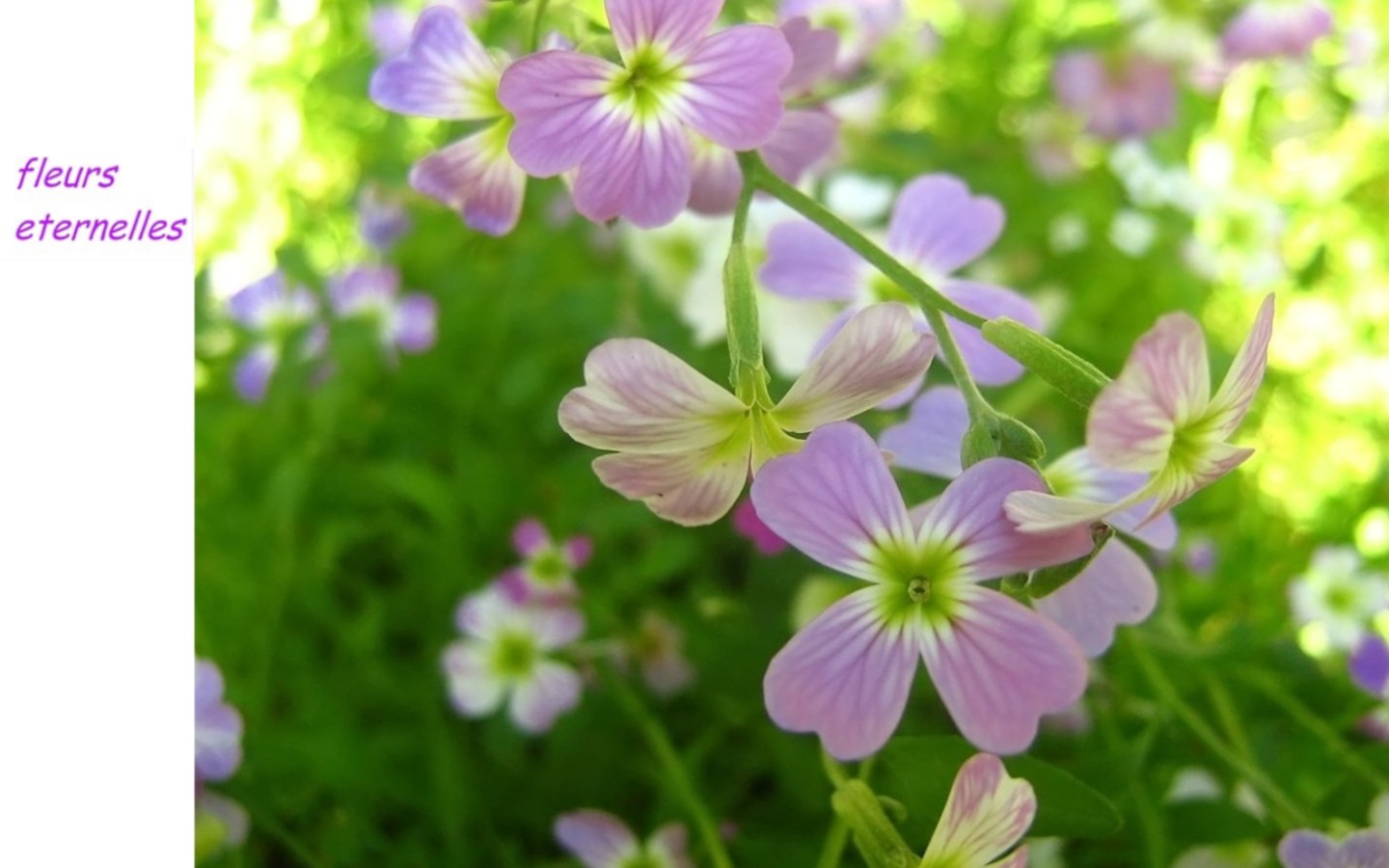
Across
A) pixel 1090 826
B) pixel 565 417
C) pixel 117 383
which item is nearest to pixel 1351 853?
pixel 1090 826

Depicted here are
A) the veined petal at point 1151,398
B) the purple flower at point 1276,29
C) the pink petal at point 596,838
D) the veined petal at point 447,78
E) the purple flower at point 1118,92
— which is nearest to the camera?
the veined petal at point 1151,398

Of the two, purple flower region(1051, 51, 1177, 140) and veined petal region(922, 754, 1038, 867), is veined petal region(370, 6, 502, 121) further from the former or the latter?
purple flower region(1051, 51, 1177, 140)

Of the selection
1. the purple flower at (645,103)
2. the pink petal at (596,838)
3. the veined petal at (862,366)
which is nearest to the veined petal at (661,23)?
the purple flower at (645,103)

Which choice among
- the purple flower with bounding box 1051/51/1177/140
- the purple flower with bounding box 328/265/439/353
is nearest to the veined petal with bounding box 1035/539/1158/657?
the purple flower with bounding box 328/265/439/353

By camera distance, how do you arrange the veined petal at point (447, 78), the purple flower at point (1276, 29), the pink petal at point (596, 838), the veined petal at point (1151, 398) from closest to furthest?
the veined petal at point (1151, 398), the veined petal at point (447, 78), the pink petal at point (596, 838), the purple flower at point (1276, 29)

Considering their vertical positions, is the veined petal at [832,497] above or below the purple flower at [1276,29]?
below

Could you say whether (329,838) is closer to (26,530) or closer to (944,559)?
(26,530)

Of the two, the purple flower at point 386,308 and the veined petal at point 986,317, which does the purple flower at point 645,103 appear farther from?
the purple flower at point 386,308
